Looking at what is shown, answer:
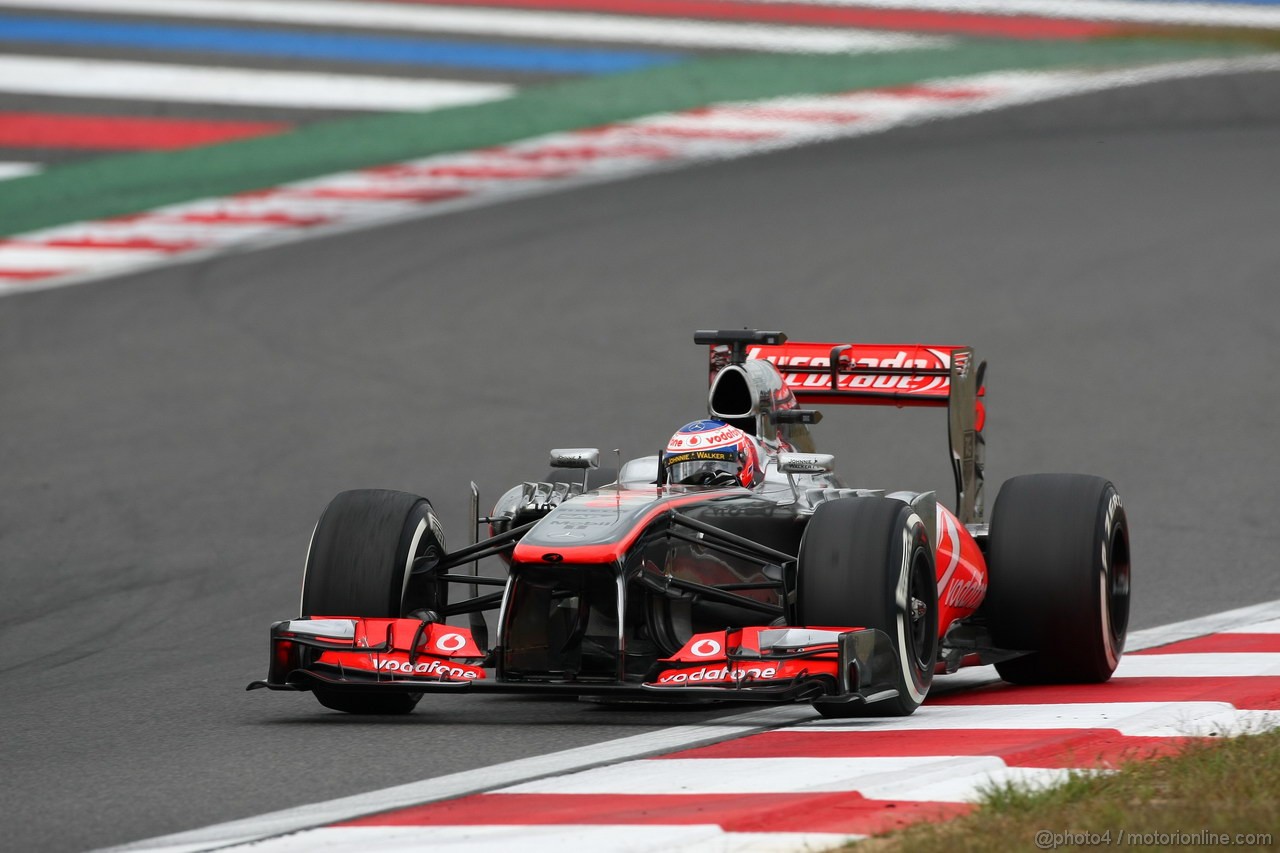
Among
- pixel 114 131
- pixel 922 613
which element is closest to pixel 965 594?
pixel 922 613

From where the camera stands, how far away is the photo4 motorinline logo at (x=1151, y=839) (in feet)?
16.8

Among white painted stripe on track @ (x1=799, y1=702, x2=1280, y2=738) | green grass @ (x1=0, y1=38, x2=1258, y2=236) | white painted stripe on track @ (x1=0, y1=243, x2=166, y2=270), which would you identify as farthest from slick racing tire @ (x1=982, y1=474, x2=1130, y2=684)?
green grass @ (x1=0, y1=38, x2=1258, y2=236)

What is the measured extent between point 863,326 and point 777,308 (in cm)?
111

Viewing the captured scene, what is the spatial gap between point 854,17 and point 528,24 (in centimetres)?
458

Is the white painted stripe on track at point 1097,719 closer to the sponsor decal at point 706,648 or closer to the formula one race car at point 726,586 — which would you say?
the formula one race car at point 726,586

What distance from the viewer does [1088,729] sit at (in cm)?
722

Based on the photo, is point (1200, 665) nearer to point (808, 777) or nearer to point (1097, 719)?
point (1097, 719)

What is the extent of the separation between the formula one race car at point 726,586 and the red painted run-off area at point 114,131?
53.7ft

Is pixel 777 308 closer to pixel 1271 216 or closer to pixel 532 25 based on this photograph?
pixel 1271 216

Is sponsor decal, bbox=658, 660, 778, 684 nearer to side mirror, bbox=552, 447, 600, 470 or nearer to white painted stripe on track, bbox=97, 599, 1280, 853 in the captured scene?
white painted stripe on track, bbox=97, 599, 1280, 853

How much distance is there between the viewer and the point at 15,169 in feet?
76.7

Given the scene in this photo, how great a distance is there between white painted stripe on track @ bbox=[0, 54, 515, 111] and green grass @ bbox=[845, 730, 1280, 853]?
68.9ft

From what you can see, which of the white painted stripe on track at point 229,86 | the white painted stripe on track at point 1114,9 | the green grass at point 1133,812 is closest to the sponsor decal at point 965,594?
the green grass at point 1133,812

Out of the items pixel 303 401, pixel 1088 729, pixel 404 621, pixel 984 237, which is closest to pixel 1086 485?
pixel 1088 729
